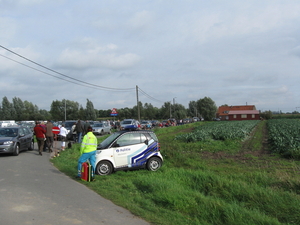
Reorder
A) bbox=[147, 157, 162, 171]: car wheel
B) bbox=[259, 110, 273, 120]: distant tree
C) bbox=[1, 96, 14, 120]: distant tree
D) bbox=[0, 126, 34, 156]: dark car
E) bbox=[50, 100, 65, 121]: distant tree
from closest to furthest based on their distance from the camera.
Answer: bbox=[147, 157, 162, 171]: car wheel
bbox=[0, 126, 34, 156]: dark car
bbox=[50, 100, 65, 121]: distant tree
bbox=[1, 96, 14, 120]: distant tree
bbox=[259, 110, 273, 120]: distant tree

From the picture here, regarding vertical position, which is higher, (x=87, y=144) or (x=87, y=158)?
(x=87, y=144)

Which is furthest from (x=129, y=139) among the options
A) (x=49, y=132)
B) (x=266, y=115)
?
(x=266, y=115)

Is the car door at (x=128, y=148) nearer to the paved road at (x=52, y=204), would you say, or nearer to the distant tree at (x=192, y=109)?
the paved road at (x=52, y=204)

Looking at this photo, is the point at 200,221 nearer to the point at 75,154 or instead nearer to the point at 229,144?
the point at 75,154

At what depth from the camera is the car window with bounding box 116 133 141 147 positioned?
11133mm

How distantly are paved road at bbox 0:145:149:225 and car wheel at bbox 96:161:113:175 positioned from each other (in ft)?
4.07

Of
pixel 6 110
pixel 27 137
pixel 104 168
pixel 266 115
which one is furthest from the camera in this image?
pixel 266 115

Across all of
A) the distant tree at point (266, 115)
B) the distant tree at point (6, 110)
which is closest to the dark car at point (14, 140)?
the distant tree at point (6, 110)

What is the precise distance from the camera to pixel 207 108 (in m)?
119

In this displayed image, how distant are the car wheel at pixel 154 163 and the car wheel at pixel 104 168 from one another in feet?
5.01

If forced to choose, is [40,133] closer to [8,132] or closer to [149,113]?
[8,132]

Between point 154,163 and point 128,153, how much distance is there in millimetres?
1188

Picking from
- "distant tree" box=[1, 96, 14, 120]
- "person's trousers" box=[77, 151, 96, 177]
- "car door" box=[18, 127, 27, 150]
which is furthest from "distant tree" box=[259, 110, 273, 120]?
"person's trousers" box=[77, 151, 96, 177]

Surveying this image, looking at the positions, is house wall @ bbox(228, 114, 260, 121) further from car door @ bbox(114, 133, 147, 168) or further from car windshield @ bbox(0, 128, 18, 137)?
car door @ bbox(114, 133, 147, 168)
